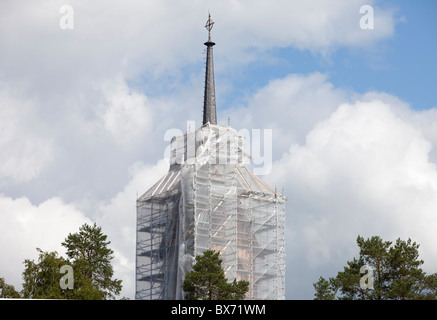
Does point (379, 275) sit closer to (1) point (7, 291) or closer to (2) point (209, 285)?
(2) point (209, 285)

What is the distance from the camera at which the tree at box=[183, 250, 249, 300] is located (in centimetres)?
6131

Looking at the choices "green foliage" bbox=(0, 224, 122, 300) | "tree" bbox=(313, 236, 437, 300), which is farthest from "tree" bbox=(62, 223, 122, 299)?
"tree" bbox=(313, 236, 437, 300)

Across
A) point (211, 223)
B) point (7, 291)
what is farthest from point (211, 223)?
point (7, 291)

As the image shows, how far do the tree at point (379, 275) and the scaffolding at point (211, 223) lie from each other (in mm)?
9060

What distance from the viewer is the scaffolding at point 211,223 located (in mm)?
71875

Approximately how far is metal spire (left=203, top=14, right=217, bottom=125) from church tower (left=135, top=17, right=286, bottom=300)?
255 inches

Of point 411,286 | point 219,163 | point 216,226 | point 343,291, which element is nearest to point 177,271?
point 216,226

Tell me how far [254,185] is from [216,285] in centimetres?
1738

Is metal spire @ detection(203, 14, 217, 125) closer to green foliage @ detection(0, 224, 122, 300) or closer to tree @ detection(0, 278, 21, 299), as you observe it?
green foliage @ detection(0, 224, 122, 300)

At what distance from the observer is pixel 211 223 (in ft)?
236

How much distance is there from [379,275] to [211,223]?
15.0 m

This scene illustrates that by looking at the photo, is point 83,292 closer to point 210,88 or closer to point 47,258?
point 47,258
